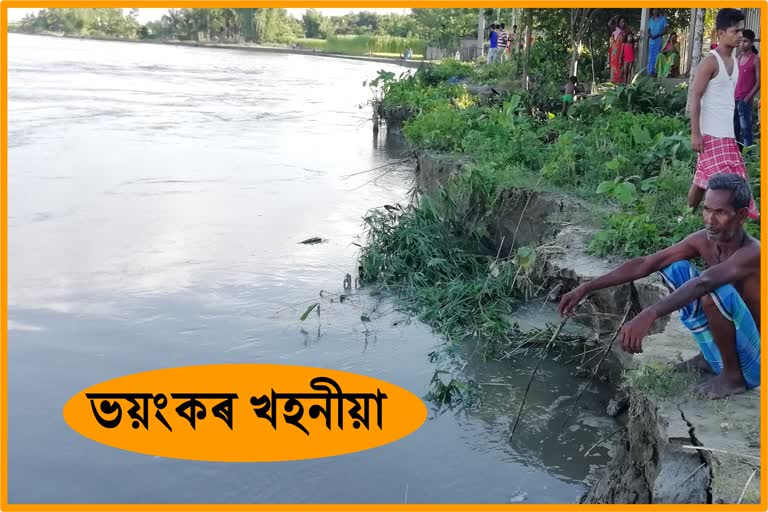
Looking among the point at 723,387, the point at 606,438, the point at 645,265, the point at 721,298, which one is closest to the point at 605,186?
the point at 606,438

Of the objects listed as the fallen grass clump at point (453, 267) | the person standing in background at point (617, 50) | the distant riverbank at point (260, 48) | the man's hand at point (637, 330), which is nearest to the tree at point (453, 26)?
the distant riverbank at point (260, 48)

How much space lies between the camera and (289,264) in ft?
29.5

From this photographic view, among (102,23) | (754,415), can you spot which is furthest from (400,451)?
(102,23)

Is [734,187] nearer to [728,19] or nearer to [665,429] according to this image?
[665,429]

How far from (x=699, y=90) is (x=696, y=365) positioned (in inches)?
95.3

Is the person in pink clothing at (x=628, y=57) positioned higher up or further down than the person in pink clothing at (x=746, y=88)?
higher up

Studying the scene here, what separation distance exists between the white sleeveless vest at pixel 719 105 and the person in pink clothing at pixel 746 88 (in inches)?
121

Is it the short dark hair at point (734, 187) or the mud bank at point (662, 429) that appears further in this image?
the short dark hair at point (734, 187)

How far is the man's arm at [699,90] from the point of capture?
5816 mm

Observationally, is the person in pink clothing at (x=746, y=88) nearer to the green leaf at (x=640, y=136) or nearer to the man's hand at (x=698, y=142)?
the green leaf at (x=640, y=136)

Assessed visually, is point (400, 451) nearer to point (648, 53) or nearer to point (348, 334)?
point (348, 334)

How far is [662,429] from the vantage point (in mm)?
3820

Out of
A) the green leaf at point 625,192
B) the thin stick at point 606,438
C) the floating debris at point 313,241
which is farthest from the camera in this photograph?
the floating debris at point 313,241

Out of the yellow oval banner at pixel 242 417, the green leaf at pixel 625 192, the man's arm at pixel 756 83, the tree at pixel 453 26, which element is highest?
the tree at pixel 453 26
